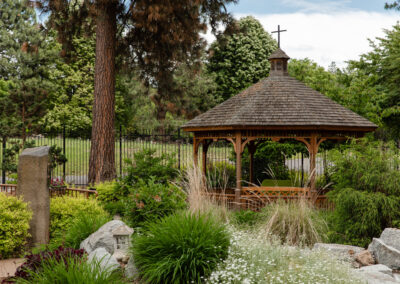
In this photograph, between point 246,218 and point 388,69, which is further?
point 388,69

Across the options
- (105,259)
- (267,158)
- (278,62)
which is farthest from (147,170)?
(267,158)

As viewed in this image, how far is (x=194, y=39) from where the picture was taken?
43.7ft

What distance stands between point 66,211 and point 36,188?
83 cm

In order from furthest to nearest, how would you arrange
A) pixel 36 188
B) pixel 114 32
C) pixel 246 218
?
pixel 114 32
pixel 246 218
pixel 36 188

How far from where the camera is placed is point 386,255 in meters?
5.77

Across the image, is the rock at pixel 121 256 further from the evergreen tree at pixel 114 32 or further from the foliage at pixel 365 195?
the evergreen tree at pixel 114 32

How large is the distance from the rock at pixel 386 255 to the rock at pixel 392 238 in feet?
0.87

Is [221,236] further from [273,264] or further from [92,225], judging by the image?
[92,225]

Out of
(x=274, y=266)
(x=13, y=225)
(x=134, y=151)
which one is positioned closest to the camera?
(x=274, y=266)

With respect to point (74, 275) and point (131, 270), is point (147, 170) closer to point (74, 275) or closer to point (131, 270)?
point (131, 270)

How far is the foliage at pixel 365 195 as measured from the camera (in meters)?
6.66

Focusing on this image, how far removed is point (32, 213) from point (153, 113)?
2079 centimetres

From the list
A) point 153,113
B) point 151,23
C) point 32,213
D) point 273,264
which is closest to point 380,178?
point 273,264

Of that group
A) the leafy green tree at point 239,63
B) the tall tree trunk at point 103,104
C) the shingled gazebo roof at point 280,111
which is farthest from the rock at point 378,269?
the leafy green tree at point 239,63
